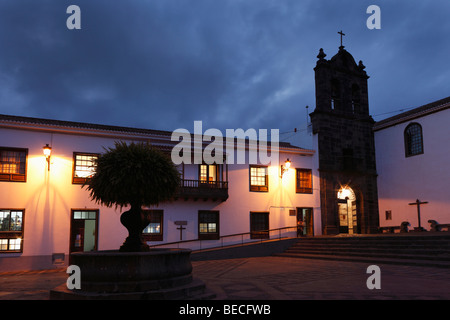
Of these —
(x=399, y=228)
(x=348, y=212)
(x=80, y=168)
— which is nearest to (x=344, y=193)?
(x=348, y=212)

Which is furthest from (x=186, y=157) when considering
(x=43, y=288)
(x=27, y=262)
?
(x=43, y=288)

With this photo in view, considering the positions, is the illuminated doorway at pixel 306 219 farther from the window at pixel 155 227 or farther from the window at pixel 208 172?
the window at pixel 155 227

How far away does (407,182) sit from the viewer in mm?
22047

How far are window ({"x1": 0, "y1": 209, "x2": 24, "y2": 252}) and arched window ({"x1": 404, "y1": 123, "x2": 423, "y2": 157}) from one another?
807 inches

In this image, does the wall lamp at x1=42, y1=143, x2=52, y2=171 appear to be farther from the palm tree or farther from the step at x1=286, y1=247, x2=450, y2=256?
the step at x1=286, y1=247, x2=450, y2=256

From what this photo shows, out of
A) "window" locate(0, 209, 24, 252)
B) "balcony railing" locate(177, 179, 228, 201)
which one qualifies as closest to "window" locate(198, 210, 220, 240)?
"balcony railing" locate(177, 179, 228, 201)

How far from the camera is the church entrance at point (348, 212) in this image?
23062 millimetres

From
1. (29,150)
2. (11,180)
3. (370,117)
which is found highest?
(370,117)

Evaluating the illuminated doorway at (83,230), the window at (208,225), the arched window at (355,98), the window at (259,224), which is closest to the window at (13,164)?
the illuminated doorway at (83,230)

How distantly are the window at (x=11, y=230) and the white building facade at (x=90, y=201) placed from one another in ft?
0.12

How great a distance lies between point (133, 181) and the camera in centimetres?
784

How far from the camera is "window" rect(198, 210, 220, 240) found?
62.0ft

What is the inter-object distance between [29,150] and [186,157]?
6.95 m

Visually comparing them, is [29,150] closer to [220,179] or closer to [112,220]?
Answer: [112,220]
